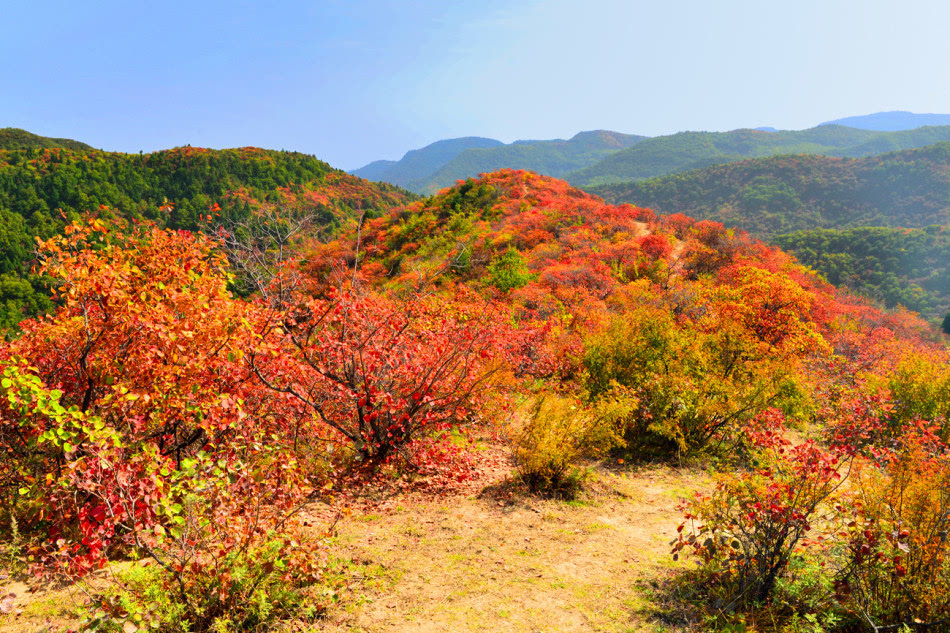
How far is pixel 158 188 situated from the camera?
87.0 meters

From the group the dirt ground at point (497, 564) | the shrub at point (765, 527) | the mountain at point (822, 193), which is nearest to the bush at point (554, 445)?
the dirt ground at point (497, 564)

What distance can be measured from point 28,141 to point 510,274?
5772 inches

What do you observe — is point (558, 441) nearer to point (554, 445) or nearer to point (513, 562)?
point (554, 445)

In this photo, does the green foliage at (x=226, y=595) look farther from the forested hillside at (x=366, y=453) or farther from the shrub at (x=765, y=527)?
the shrub at (x=765, y=527)

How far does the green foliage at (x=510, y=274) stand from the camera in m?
22.9

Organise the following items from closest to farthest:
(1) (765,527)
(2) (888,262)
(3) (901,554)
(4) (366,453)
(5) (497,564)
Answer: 1. (3) (901,554)
2. (1) (765,527)
3. (5) (497,564)
4. (4) (366,453)
5. (2) (888,262)

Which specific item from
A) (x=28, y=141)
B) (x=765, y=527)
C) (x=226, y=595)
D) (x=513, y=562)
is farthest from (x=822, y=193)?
(x=28, y=141)

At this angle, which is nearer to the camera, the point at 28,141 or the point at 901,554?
the point at 901,554

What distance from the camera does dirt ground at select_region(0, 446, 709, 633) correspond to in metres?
3.76

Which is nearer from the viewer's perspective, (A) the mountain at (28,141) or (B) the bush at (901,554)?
(B) the bush at (901,554)

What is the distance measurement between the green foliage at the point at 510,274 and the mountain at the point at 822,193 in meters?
65.8

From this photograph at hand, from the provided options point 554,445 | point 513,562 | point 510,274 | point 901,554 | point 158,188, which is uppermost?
point 158,188

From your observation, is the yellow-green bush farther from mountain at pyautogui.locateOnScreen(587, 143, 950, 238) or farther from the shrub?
mountain at pyautogui.locateOnScreen(587, 143, 950, 238)

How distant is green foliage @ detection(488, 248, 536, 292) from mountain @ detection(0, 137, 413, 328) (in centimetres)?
4292
